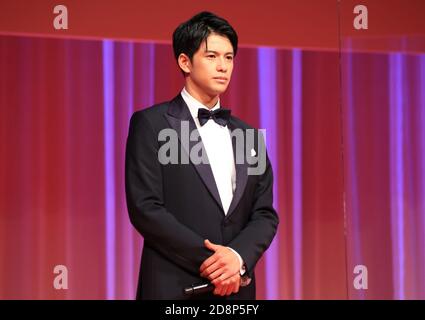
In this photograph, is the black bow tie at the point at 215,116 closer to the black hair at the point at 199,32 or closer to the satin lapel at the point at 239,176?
the satin lapel at the point at 239,176

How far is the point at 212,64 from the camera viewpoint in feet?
6.59

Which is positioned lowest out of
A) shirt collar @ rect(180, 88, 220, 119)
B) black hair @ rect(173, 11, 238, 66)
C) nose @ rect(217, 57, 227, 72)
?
shirt collar @ rect(180, 88, 220, 119)

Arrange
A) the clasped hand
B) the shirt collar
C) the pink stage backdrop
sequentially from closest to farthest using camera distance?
the clasped hand < the shirt collar < the pink stage backdrop

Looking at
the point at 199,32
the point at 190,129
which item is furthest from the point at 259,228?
the point at 199,32

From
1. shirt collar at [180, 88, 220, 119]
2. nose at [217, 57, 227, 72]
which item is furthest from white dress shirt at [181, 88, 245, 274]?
nose at [217, 57, 227, 72]

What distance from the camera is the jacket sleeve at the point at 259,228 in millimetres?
1904

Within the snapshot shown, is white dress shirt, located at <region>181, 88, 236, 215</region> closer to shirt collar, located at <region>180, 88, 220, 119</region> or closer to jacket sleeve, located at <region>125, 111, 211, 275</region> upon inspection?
shirt collar, located at <region>180, 88, 220, 119</region>

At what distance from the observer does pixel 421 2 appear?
126 inches

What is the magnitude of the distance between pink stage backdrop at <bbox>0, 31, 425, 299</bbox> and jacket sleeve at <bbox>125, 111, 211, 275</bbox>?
1.32 meters

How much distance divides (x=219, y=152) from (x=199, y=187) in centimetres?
14

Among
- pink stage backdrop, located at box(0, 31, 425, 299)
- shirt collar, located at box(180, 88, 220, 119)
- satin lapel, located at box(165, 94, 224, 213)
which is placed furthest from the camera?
pink stage backdrop, located at box(0, 31, 425, 299)

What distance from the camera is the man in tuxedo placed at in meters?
1.86
